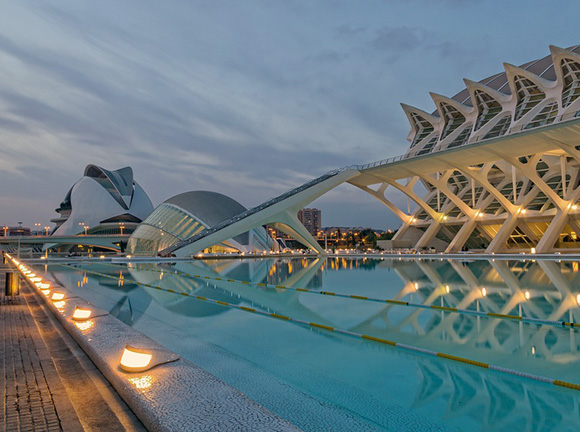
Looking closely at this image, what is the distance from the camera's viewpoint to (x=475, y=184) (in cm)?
3888

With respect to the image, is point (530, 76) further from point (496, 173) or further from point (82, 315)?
point (82, 315)

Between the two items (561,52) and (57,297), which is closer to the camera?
(57,297)

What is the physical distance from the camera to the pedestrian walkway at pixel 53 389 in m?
2.66

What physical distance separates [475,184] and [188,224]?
25629 millimetres

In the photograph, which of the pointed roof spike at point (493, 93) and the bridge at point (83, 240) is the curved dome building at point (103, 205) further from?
the pointed roof spike at point (493, 93)

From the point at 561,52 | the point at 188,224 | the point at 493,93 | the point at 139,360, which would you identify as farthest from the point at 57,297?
the point at 493,93

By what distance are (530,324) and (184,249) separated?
26392mm

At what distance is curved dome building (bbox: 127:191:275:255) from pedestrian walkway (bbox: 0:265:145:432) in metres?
30.4

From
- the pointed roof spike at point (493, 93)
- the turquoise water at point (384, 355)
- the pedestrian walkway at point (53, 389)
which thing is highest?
the pointed roof spike at point (493, 93)

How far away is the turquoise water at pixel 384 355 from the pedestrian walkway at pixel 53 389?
4.13 feet

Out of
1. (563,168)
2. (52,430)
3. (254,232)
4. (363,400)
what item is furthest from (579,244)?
(52,430)

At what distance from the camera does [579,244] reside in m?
32.1

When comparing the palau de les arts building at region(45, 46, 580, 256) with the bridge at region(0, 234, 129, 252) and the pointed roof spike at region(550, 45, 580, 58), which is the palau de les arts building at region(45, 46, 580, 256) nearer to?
the pointed roof spike at region(550, 45, 580, 58)

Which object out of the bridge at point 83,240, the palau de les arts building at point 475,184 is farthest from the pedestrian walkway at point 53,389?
the bridge at point 83,240
